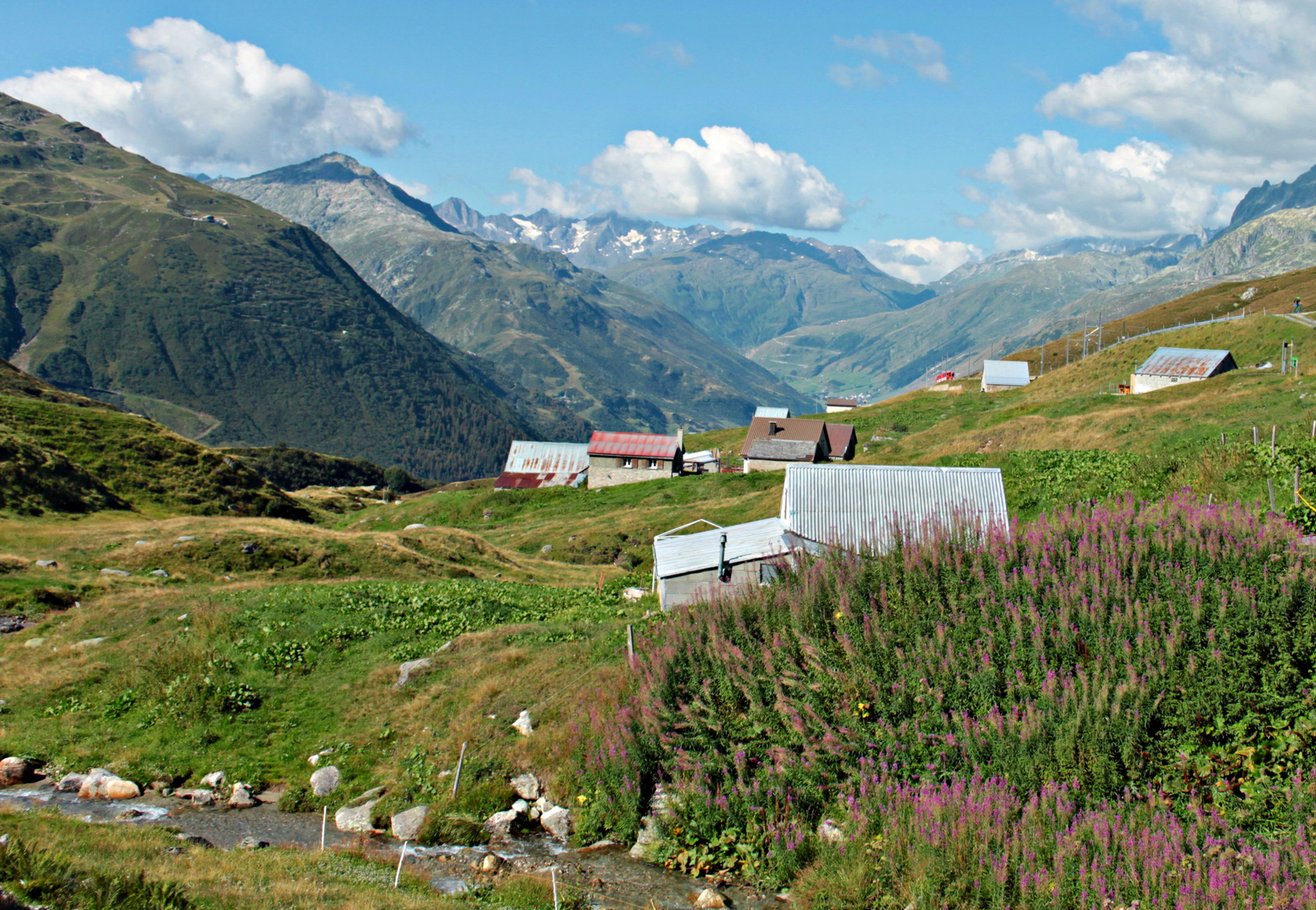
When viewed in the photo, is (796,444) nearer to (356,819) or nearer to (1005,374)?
(1005,374)

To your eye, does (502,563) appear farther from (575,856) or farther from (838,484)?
(575,856)

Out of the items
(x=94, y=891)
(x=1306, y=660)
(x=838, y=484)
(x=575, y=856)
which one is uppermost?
(x=838, y=484)

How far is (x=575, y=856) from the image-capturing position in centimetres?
1280

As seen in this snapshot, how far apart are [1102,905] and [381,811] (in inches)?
414

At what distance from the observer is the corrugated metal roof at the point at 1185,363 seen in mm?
77500

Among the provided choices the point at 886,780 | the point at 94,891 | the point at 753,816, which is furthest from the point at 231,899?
the point at 886,780

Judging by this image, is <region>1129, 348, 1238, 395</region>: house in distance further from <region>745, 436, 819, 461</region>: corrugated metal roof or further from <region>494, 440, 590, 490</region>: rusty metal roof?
<region>494, 440, 590, 490</region>: rusty metal roof

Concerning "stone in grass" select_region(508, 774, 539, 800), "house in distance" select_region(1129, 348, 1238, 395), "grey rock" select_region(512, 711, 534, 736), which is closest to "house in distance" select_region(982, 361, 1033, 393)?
"house in distance" select_region(1129, 348, 1238, 395)

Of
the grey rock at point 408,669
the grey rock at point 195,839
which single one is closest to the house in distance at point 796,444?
the grey rock at point 408,669

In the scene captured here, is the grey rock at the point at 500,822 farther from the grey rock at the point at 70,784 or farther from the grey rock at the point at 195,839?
the grey rock at the point at 70,784

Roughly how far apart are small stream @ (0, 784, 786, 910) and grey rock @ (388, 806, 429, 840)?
20cm

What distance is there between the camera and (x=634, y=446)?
91188mm

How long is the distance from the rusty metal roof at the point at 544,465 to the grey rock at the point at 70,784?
275 feet

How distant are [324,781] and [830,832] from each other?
879 cm
